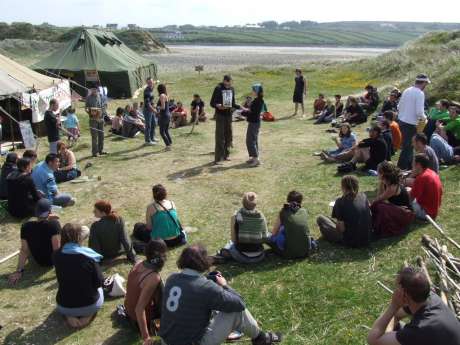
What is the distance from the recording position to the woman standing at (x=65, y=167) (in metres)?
12.1

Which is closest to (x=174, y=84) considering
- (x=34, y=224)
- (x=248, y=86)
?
(x=248, y=86)

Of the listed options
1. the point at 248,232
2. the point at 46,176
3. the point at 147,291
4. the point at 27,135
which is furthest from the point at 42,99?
the point at 147,291

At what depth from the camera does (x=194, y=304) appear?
477 cm

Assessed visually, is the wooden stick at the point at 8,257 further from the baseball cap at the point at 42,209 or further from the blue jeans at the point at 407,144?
the blue jeans at the point at 407,144

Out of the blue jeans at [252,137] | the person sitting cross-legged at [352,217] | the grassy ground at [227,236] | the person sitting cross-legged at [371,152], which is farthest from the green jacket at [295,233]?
the blue jeans at [252,137]

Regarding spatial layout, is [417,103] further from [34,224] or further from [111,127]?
[111,127]

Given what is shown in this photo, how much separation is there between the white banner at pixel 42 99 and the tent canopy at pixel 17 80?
0.22 meters

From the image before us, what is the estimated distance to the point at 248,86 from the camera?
1272 inches

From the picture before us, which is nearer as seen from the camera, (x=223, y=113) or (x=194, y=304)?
(x=194, y=304)

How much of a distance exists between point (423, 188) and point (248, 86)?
25.1 meters

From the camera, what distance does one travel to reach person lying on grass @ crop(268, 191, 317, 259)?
734cm

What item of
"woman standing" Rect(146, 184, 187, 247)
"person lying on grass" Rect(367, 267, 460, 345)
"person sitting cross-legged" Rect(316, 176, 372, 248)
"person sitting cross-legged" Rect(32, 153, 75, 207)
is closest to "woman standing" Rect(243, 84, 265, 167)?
"person sitting cross-legged" Rect(32, 153, 75, 207)

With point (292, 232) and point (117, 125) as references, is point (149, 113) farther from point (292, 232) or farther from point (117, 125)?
point (292, 232)

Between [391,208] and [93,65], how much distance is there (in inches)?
915
